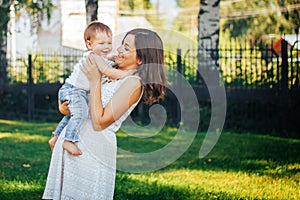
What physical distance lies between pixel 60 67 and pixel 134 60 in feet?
41.5

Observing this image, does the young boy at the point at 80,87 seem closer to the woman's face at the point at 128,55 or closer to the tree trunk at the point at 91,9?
the woman's face at the point at 128,55

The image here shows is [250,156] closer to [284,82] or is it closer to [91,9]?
[284,82]

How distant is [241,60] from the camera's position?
13.7 meters

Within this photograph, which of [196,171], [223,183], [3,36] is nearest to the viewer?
[223,183]

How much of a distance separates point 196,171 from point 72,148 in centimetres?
470

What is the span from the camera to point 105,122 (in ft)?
12.5

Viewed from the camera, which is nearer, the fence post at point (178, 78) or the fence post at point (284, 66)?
the fence post at point (284, 66)

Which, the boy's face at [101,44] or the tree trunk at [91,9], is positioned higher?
the tree trunk at [91,9]

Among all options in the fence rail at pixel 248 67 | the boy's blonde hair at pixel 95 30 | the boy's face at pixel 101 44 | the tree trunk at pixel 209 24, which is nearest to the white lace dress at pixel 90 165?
the boy's face at pixel 101 44

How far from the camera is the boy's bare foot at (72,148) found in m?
3.88

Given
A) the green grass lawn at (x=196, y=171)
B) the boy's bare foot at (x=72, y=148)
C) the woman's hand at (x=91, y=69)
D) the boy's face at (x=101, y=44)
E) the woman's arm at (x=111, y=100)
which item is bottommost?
the green grass lawn at (x=196, y=171)

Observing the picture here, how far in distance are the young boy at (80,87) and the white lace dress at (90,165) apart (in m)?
0.05

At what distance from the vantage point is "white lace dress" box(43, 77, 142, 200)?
3914mm

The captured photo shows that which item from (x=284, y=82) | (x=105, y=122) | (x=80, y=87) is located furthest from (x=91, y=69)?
(x=284, y=82)
